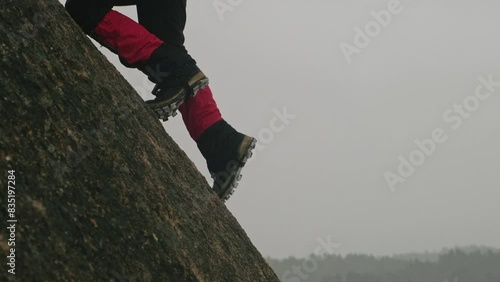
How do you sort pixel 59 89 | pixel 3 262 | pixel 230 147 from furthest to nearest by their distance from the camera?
pixel 230 147 < pixel 59 89 < pixel 3 262

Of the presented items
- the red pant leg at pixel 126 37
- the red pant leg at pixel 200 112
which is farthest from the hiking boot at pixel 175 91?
the red pant leg at pixel 126 37

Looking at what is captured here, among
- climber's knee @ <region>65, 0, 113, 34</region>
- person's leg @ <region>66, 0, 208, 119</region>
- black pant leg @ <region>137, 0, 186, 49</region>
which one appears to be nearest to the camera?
climber's knee @ <region>65, 0, 113, 34</region>

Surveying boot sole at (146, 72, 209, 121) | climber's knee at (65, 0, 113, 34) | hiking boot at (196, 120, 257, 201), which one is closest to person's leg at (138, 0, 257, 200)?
hiking boot at (196, 120, 257, 201)

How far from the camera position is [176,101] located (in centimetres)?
488

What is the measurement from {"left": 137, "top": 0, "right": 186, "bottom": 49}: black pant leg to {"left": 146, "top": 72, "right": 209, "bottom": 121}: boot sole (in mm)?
476

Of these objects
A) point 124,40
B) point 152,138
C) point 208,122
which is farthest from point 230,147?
point 124,40

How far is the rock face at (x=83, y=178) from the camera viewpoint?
251 centimetres

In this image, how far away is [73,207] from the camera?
272 centimetres

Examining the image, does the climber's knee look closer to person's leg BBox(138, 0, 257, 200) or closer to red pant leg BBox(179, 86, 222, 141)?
person's leg BBox(138, 0, 257, 200)

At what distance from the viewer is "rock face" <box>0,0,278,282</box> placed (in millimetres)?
2512

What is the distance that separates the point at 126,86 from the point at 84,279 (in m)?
2.48

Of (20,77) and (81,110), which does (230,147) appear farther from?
(20,77)

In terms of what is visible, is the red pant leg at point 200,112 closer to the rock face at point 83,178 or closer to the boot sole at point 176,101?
the boot sole at point 176,101

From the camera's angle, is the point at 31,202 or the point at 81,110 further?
the point at 81,110
